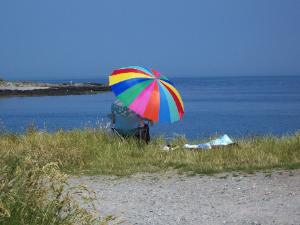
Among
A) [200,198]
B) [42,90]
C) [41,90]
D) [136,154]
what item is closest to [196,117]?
[136,154]

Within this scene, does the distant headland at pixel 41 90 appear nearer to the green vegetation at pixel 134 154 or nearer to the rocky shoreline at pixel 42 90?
the rocky shoreline at pixel 42 90

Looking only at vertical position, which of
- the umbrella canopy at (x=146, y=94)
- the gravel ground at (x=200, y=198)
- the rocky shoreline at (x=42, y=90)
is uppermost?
the umbrella canopy at (x=146, y=94)

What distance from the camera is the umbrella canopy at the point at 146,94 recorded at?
1192 centimetres

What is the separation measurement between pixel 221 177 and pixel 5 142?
4.46 meters

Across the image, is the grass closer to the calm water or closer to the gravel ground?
the gravel ground

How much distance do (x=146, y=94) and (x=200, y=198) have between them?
13.9ft

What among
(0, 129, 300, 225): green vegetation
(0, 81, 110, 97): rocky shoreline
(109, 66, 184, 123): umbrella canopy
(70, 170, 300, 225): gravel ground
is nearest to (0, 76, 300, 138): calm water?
(109, 66, 184, 123): umbrella canopy

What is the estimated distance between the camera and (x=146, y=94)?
12086 mm

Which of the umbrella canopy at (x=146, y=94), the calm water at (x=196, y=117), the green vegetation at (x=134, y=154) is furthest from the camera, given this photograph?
the calm water at (x=196, y=117)

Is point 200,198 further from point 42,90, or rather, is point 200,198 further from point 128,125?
point 42,90

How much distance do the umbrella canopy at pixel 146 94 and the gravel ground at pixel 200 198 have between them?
7.87 feet

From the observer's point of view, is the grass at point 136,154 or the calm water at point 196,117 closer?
the grass at point 136,154

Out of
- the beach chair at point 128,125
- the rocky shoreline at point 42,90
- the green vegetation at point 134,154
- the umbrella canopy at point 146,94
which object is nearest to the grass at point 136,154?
the green vegetation at point 134,154

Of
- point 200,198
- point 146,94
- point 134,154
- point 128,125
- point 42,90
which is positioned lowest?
point 42,90
